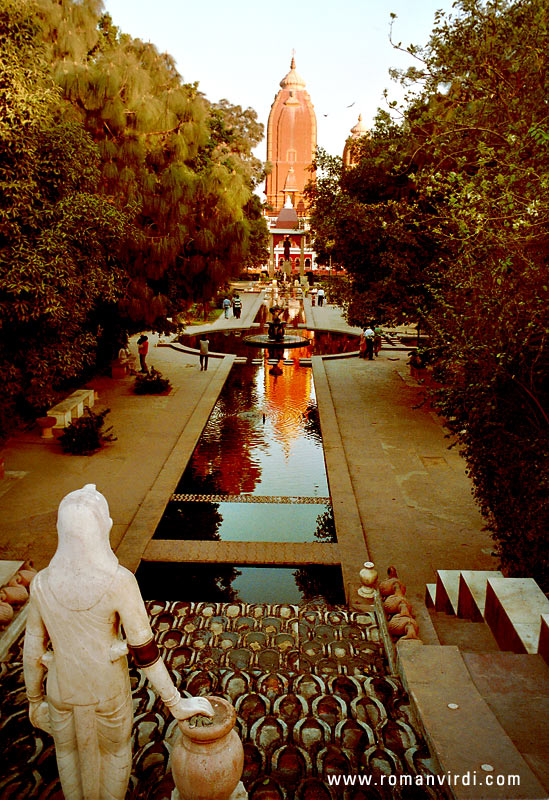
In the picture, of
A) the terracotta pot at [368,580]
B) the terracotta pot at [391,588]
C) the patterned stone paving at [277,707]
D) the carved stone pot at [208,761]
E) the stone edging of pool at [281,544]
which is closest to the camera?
the carved stone pot at [208,761]

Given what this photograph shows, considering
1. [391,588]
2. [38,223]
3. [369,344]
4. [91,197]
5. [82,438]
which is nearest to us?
[391,588]

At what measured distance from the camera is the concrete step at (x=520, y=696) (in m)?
3.64

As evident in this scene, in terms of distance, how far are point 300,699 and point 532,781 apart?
183 cm

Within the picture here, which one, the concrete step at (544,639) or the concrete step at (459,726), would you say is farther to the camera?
the concrete step at (544,639)

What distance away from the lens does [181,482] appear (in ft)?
35.6

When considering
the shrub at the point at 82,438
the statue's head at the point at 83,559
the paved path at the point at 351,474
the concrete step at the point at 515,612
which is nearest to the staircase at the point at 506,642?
the concrete step at the point at 515,612

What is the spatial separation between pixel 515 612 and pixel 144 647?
10.7 feet

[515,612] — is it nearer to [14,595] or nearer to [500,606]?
[500,606]

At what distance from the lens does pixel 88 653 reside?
10.4 feet

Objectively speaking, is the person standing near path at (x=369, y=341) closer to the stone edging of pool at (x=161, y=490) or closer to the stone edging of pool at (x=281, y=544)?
the stone edging of pool at (x=161, y=490)

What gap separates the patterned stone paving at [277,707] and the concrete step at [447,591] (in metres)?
0.89

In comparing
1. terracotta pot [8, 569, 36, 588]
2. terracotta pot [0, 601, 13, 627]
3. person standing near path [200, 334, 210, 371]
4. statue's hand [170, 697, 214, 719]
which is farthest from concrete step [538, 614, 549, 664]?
person standing near path [200, 334, 210, 371]

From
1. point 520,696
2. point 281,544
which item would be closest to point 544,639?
point 520,696

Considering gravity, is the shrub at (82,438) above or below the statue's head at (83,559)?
below
